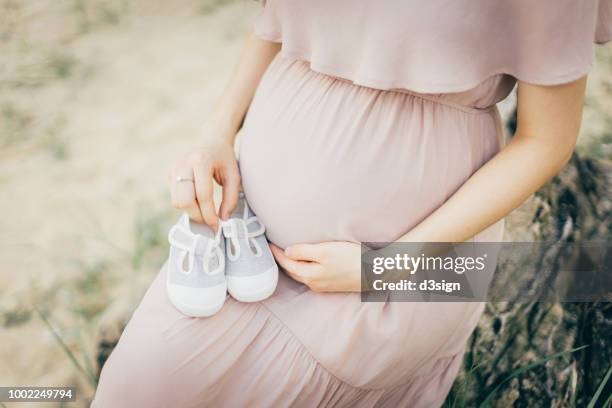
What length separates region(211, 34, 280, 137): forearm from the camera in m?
1.18

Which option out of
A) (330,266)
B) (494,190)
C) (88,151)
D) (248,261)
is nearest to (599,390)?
(494,190)

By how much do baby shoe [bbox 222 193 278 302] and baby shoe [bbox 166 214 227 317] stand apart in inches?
0.8

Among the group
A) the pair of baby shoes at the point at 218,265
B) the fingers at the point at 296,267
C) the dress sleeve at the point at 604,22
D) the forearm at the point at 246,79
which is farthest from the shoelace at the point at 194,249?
the dress sleeve at the point at 604,22

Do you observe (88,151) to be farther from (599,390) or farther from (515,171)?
(599,390)

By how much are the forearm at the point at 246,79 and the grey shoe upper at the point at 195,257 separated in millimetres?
254

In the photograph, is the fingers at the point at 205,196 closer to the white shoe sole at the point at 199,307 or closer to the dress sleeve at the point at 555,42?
the white shoe sole at the point at 199,307

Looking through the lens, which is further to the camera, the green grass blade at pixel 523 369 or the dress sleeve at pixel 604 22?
the green grass blade at pixel 523 369

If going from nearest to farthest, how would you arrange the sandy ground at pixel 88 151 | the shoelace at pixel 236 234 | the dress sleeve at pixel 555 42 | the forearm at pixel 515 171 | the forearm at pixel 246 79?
the dress sleeve at pixel 555 42, the forearm at pixel 515 171, the shoelace at pixel 236 234, the forearm at pixel 246 79, the sandy ground at pixel 88 151

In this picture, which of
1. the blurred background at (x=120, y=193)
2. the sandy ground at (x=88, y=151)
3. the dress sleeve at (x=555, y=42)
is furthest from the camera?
the sandy ground at (x=88, y=151)

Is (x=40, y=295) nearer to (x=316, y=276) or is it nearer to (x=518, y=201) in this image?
(x=316, y=276)

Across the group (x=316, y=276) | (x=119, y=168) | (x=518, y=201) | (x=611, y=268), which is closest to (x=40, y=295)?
(x=119, y=168)

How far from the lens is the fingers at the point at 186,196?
1.04 meters

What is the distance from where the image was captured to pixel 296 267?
1.02 metres

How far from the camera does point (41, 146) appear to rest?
2.38 m
